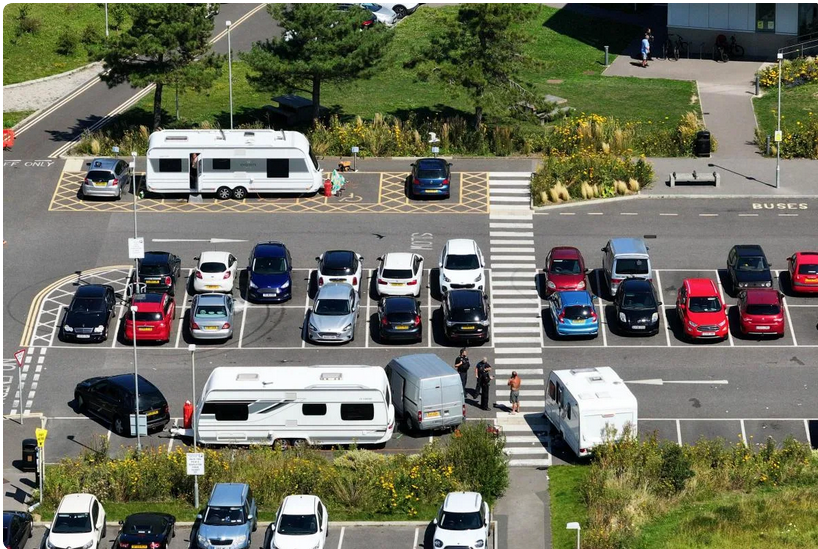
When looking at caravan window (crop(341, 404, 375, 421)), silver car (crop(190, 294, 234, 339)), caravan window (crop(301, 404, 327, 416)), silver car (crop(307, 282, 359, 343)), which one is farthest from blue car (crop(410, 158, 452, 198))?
caravan window (crop(301, 404, 327, 416))

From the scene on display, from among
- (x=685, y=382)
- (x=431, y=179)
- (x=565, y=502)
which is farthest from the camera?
(x=431, y=179)

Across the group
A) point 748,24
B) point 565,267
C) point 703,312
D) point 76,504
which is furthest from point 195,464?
point 748,24

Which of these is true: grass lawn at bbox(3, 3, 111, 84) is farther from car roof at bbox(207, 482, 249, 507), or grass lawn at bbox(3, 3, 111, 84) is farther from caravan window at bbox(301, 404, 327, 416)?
car roof at bbox(207, 482, 249, 507)

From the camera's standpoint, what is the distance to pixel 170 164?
245 ft

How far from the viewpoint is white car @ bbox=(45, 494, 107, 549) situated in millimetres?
48500

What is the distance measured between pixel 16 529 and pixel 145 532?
12.6ft

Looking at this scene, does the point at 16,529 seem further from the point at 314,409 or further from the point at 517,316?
the point at 517,316

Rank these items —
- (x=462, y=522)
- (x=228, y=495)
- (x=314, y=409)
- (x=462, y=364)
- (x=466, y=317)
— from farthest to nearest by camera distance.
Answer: (x=466, y=317), (x=462, y=364), (x=314, y=409), (x=228, y=495), (x=462, y=522)

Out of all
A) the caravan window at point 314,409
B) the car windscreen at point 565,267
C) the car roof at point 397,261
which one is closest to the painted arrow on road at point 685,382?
the car windscreen at point 565,267

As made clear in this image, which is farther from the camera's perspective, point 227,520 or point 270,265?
point 270,265

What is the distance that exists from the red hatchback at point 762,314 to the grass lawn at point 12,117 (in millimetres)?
40227

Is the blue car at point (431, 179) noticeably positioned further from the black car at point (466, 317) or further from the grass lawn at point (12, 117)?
the grass lawn at point (12, 117)

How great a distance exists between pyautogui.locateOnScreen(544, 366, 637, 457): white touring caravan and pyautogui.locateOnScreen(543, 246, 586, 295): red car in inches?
370

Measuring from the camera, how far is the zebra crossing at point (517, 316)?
190 ft
